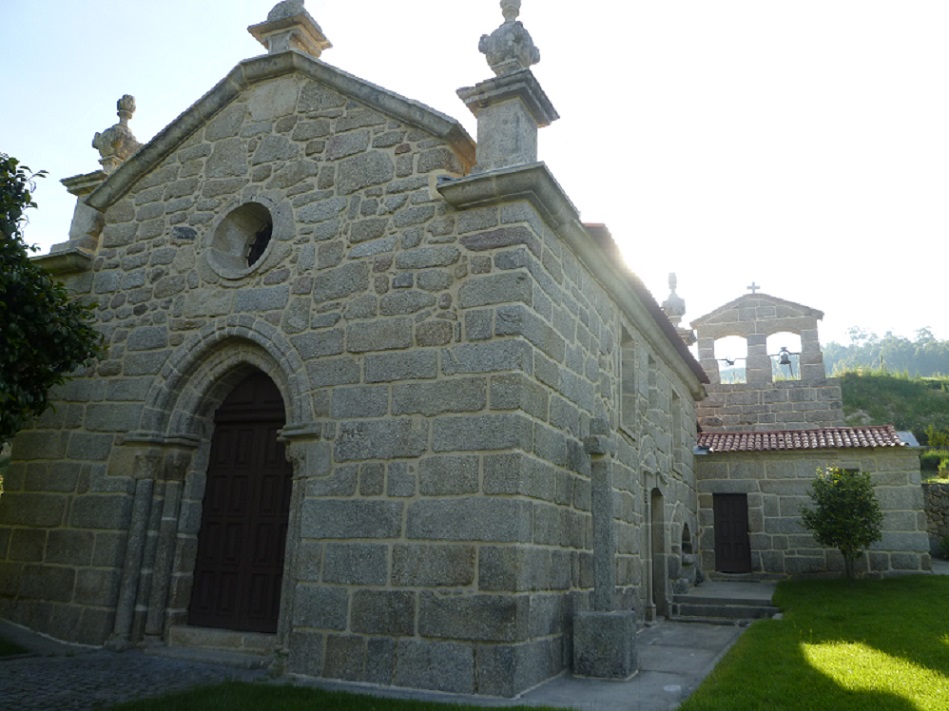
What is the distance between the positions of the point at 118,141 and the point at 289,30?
283cm

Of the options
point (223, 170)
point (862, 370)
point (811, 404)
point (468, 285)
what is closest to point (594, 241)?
point (468, 285)

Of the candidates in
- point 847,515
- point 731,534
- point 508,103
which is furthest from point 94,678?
point 731,534

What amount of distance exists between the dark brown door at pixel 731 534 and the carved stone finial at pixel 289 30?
36.2 feet

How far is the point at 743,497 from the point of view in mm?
13656

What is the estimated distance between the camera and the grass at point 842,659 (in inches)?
188

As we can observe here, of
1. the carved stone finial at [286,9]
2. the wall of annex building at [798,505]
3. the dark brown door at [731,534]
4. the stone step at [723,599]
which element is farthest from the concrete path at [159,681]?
the dark brown door at [731,534]

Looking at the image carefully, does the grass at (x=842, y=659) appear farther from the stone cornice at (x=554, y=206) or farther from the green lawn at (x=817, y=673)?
the stone cornice at (x=554, y=206)

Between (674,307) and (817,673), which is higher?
(674,307)

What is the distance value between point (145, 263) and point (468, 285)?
4027 mm

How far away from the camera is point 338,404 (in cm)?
606

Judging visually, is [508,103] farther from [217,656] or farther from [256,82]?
[217,656]

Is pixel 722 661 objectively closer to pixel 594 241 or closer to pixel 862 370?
pixel 594 241

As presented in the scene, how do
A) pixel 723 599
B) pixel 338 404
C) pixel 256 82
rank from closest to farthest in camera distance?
1. pixel 338 404
2. pixel 256 82
3. pixel 723 599

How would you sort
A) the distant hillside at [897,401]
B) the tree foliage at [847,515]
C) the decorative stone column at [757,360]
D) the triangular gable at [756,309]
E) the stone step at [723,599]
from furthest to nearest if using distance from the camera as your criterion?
the distant hillside at [897,401] < the decorative stone column at [757,360] < the triangular gable at [756,309] < the tree foliage at [847,515] < the stone step at [723,599]
